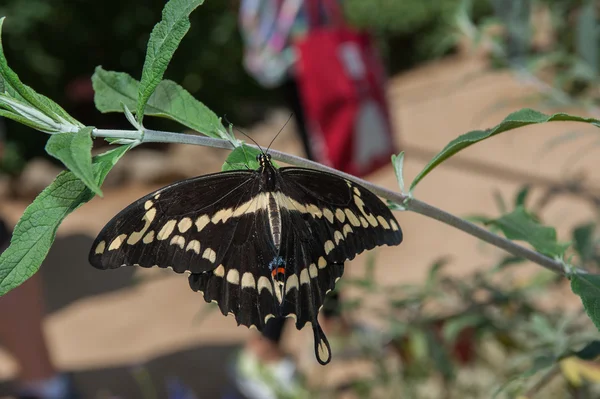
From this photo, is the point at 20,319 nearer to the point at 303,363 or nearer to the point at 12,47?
the point at 303,363

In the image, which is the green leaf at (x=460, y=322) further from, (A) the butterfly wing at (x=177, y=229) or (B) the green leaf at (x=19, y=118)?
(B) the green leaf at (x=19, y=118)

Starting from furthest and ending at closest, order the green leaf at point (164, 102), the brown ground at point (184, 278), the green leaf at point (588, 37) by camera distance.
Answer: the brown ground at point (184, 278) < the green leaf at point (588, 37) < the green leaf at point (164, 102)

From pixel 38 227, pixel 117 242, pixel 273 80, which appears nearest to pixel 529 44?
pixel 273 80

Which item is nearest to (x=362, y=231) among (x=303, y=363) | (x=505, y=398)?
(x=505, y=398)

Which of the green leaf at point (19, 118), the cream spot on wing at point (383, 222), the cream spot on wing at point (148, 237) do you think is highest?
the green leaf at point (19, 118)

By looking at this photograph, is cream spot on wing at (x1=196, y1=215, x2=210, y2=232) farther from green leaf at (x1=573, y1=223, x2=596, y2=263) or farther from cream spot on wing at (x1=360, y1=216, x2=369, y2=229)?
green leaf at (x1=573, y1=223, x2=596, y2=263)

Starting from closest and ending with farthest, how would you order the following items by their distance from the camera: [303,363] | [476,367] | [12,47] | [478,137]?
[478,137] → [476,367] → [303,363] → [12,47]

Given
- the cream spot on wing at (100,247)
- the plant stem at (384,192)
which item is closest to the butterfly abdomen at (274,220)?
the plant stem at (384,192)
